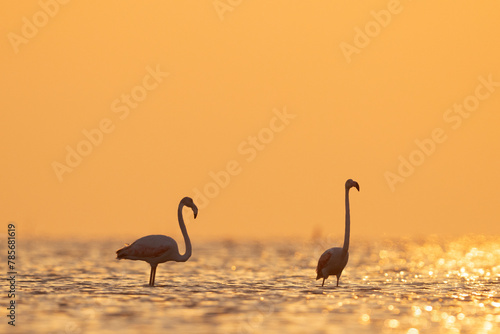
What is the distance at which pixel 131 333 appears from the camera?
15.1 m

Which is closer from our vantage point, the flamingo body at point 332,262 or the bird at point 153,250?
the bird at point 153,250

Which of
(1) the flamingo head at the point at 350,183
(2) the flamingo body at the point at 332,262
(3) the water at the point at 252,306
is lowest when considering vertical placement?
(3) the water at the point at 252,306

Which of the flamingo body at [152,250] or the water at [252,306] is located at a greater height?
the flamingo body at [152,250]

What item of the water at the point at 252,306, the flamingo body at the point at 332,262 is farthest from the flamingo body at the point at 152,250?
the flamingo body at the point at 332,262

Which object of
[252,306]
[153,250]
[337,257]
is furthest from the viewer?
[337,257]

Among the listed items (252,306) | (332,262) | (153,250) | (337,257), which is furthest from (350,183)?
(252,306)

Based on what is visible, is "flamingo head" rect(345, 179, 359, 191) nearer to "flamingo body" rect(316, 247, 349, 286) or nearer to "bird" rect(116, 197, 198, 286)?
"flamingo body" rect(316, 247, 349, 286)

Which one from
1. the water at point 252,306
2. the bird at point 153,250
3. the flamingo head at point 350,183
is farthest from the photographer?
the flamingo head at point 350,183

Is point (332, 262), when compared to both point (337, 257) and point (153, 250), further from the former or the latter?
point (153, 250)

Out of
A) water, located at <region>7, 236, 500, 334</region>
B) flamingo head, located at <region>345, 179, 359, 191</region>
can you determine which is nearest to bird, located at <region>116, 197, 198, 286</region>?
water, located at <region>7, 236, 500, 334</region>

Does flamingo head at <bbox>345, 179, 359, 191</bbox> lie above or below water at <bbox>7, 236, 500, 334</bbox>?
above

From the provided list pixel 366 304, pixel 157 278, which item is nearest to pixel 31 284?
pixel 157 278

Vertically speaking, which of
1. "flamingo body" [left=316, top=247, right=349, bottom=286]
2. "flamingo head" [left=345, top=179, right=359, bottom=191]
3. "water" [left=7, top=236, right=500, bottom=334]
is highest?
"flamingo head" [left=345, top=179, right=359, bottom=191]

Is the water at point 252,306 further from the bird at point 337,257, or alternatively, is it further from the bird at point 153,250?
the bird at point 153,250
